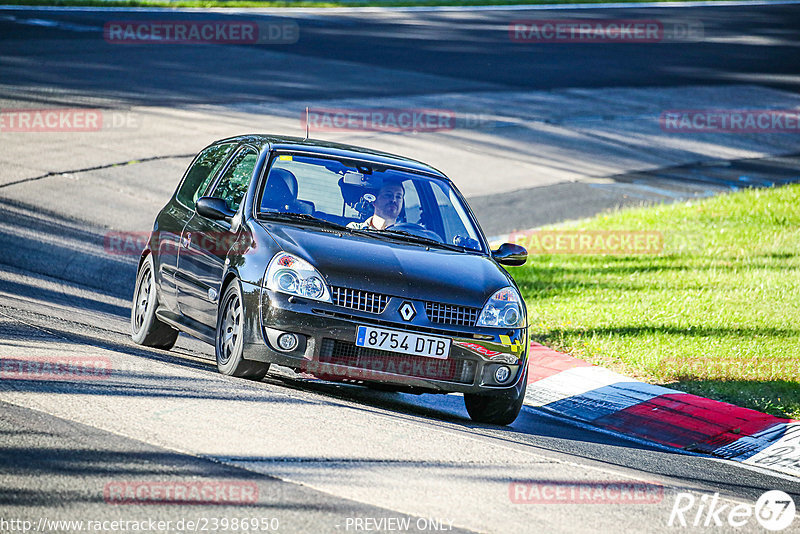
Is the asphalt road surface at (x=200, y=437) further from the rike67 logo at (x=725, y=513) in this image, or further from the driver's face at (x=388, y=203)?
the driver's face at (x=388, y=203)

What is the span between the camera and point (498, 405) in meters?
7.66

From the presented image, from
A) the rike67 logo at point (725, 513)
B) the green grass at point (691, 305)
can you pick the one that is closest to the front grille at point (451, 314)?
the rike67 logo at point (725, 513)

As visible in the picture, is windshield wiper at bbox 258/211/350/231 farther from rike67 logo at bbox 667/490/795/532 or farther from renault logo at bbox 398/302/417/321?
rike67 logo at bbox 667/490/795/532

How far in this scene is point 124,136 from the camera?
19328 mm

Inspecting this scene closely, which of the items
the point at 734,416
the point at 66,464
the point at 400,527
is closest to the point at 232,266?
the point at 66,464

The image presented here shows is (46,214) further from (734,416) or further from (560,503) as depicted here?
(560,503)

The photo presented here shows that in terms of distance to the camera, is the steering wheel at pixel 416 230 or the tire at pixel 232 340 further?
the steering wheel at pixel 416 230

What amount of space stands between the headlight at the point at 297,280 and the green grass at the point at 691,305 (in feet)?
11.7

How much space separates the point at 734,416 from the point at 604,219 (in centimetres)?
818

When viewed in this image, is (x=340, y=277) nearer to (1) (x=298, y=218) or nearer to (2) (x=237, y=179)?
(1) (x=298, y=218)

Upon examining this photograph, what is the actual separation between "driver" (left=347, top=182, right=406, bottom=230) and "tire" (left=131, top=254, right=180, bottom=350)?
6.41 ft

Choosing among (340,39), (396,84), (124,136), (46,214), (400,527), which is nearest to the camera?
(400,527)

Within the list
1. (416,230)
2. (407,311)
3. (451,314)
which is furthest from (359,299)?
(416,230)

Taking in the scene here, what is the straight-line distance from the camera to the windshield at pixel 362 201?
26.5 ft
